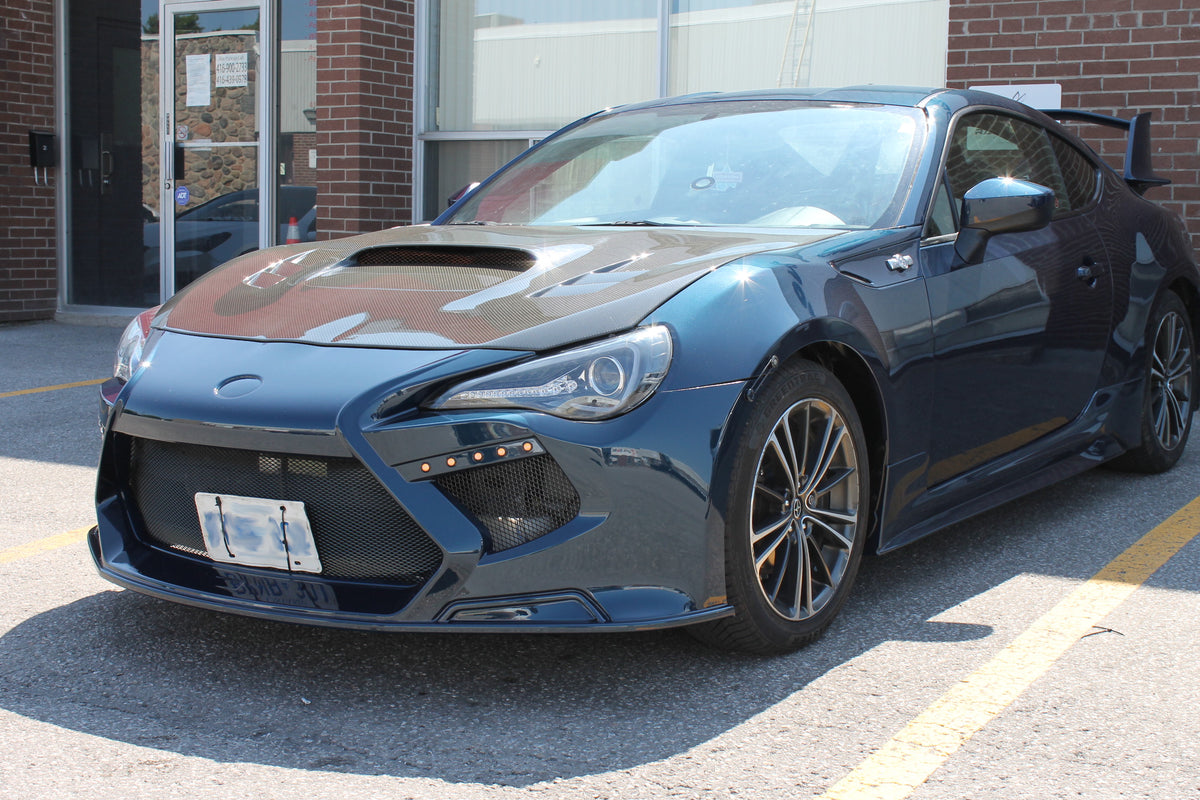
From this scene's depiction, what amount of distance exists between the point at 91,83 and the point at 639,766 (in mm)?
10435

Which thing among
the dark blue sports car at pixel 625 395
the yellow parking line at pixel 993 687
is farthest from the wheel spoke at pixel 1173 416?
the dark blue sports car at pixel 625 395

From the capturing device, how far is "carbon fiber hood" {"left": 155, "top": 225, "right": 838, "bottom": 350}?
2789 mm

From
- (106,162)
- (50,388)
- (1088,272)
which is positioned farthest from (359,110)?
(1088,272)

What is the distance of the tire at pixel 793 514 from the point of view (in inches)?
112

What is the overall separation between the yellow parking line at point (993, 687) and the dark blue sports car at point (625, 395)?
1.26ft

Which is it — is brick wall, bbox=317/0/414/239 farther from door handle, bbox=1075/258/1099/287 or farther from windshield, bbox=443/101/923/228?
door handle, bbox=1075/258/1099/287

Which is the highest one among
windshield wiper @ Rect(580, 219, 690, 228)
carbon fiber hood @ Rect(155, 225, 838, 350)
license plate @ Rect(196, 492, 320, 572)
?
windshield wiper @ Rect(580, 219, 690, 228)

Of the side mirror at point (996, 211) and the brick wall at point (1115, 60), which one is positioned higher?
the brick wall at point (1115, 60)

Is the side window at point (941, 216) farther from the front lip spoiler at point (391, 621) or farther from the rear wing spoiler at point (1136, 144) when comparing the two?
the rear wing spoiler at point (1136, 144)

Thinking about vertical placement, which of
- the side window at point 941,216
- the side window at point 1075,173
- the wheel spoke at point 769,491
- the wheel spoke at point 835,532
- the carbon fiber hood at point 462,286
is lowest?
the wheel spoke at point 835,532

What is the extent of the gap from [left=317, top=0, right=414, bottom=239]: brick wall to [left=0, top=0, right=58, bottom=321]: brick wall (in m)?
2.94

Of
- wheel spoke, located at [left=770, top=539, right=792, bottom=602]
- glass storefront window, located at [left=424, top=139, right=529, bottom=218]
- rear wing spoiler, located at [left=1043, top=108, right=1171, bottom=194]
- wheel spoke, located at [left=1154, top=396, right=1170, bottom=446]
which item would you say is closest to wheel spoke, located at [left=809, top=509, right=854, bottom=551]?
wheel spoke, located at [left=770, top=539, right=792, bottom=602]

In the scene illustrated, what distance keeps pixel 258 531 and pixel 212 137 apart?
8.70m

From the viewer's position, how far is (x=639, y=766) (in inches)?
96.9
